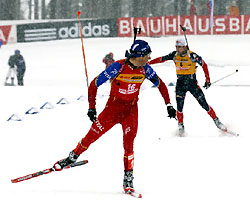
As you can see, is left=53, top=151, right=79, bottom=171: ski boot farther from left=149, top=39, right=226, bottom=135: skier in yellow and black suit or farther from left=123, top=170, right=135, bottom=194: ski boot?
left=149, top=39, right=226, bottom=135: skier in yellow and black suit

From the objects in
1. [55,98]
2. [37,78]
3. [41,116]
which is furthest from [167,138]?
[37,78]

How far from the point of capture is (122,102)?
6324 mm

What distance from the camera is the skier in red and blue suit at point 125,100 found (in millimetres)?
5988

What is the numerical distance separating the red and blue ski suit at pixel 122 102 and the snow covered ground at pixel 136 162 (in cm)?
64

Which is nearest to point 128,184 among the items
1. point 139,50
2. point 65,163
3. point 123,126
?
point 123,126

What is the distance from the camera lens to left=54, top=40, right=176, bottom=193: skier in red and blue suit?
236 inches

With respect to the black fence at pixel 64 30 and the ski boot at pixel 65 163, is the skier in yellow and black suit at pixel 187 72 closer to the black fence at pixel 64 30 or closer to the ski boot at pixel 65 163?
the ski boot at pixel 65 163

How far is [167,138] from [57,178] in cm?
348

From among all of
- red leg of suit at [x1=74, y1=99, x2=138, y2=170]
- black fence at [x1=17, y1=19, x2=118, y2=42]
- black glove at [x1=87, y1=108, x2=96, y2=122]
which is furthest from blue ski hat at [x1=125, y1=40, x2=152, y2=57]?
black fence at [x1=17, y1=19, x2=118, y2=42]

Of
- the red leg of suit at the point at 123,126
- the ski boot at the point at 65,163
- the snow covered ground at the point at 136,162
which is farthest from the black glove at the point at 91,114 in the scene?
the snow covered ground at the point at 136,162

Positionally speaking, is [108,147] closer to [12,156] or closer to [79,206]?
[12,156]

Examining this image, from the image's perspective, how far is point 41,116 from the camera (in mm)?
12492

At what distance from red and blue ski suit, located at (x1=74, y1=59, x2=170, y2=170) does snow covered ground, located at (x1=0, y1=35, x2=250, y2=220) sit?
2.11 feet

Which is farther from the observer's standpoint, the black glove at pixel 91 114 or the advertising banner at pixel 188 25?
the advertising banner at pixel 188 25
